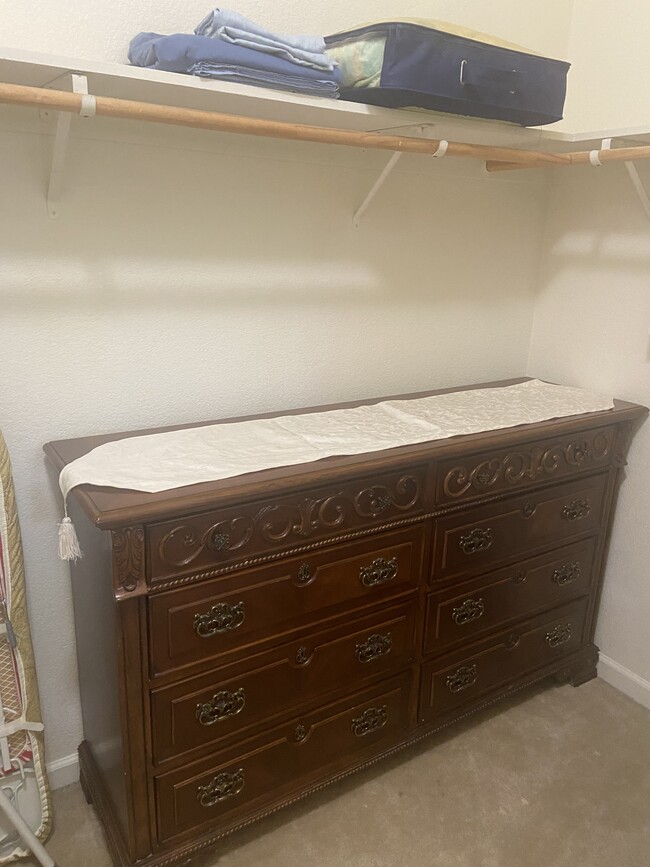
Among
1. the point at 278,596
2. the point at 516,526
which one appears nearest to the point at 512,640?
the point at 516,526

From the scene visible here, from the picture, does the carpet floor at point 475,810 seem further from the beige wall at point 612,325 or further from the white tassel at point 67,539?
the white tassel at point 67,539

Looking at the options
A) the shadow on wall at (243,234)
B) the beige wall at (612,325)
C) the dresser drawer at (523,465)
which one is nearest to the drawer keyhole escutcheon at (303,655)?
the dresser drawer at (523,465)

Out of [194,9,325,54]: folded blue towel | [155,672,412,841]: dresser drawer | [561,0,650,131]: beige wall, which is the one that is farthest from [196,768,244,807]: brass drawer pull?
[561,0,650,131]: beige wall

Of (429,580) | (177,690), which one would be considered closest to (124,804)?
(177,690)

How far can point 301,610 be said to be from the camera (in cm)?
153

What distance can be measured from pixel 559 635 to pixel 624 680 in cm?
32

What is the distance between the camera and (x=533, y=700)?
220cm

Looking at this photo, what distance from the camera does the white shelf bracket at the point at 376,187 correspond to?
1.73 m

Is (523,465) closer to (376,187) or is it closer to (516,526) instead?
(516,526)

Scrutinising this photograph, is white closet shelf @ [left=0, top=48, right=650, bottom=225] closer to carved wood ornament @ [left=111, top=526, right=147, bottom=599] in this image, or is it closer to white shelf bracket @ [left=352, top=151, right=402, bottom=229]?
white shelf bracket @ [left=352, top=151, right=402, bottom=229]

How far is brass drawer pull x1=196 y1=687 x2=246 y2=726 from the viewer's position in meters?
1.46

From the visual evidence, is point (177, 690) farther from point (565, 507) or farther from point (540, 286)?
point (540, 286)

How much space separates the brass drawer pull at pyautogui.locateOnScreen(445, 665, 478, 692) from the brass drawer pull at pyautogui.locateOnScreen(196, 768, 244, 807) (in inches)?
25.3

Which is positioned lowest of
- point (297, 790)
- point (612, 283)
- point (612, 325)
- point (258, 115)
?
point (297, 790)
